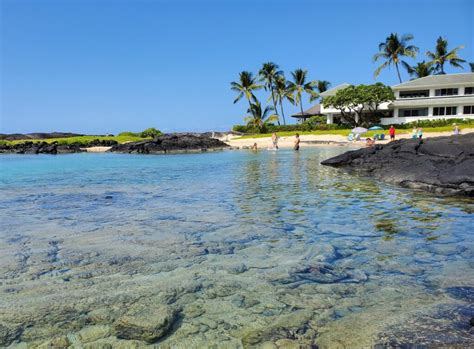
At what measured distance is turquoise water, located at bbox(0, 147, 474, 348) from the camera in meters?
3.58

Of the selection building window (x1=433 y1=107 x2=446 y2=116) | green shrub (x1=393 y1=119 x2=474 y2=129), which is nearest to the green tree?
green shrub (x1=393 y1=119 x2=474 y2=129)

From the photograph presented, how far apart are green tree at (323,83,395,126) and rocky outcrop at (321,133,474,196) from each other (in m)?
35.2

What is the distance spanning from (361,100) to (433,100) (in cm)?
1115

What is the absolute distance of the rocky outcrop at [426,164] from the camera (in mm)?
11023

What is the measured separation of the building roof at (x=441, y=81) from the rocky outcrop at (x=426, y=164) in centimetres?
Answer: 4351

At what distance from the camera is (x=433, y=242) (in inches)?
246

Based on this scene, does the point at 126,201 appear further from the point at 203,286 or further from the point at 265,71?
the point at 265,71

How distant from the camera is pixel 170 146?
47438 millimetres

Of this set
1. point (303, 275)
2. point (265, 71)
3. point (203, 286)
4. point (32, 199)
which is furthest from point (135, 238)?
point (265, 71)

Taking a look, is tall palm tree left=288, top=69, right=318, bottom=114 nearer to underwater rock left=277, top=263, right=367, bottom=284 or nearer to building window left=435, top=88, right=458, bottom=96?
building window left=435, top=88, right=458, bottom=96

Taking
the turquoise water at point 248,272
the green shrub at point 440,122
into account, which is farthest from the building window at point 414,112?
the turquoise water at point 248,272

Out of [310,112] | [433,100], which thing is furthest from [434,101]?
[310,112]

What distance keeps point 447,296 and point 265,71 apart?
64.6 m

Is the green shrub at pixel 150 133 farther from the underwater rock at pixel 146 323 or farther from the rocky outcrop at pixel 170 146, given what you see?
the underwater rock at pixel 146 323
